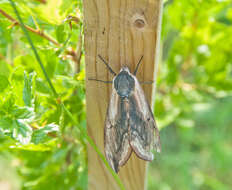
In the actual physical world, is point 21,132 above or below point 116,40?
below

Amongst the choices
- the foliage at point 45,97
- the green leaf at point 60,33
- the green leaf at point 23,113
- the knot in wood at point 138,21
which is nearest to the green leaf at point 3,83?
the foliage at point 45,97

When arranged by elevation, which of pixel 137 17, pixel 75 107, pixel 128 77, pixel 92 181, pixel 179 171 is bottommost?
pixel 179 171

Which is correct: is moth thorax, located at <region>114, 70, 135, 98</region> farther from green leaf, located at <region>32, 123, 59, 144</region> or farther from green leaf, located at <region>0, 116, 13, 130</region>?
green leaf, located at <region>0, 116, 13, 130</region>

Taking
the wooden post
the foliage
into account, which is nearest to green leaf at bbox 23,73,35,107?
the foliage

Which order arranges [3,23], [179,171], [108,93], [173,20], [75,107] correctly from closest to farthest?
1. [108,93]
2. [3,23]
3. [75,107]
4. [173,20]
5. [179,171]

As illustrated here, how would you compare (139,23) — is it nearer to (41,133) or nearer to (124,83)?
(124,83)

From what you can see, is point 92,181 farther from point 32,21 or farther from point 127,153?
point 32,21

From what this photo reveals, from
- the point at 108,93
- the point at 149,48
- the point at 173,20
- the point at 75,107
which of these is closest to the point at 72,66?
the point at 75,107

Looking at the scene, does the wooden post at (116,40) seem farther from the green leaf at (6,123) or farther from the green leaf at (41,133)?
the green leaf at (6,123)

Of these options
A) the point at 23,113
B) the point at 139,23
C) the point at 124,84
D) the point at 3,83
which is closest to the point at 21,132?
the point at 23,113
